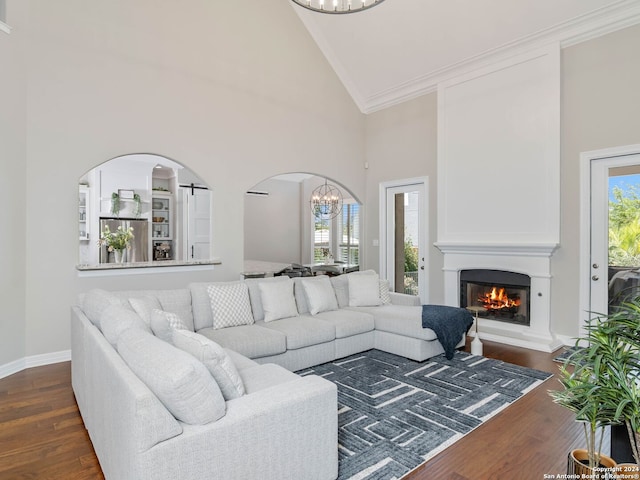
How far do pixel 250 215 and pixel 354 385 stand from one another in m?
7.19

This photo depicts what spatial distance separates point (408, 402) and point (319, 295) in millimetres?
1745

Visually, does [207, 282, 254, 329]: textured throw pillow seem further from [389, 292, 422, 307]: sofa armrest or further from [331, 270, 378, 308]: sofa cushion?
[389, 292, 422, 307]: sofa armrest

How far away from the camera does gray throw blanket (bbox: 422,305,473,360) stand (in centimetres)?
407

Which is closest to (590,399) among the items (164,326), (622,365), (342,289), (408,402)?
(622,365)

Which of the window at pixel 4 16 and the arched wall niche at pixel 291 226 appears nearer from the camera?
the window at pixel 4 16

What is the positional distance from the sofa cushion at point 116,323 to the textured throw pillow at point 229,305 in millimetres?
1370

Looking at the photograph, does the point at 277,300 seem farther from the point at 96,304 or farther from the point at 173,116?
the point at 173,116

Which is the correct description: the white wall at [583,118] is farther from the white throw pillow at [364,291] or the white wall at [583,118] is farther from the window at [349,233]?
the window at [349,233]

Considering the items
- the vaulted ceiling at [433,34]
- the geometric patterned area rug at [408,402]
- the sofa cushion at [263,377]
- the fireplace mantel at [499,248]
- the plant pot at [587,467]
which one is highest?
the vaulted ceiling at [433,34]

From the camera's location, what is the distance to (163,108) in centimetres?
488

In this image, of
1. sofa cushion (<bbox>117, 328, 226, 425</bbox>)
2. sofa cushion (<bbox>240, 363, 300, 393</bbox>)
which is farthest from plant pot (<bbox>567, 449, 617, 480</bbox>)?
sofa cushion (<bbox>117, 328, 226, 425</bbox>)

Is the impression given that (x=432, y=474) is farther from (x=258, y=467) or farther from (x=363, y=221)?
(x=363, y=221)

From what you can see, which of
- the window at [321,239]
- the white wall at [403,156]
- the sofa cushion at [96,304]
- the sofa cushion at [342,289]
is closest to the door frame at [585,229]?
the white wall at [403,156]

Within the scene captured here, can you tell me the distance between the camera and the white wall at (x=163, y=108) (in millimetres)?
4102
